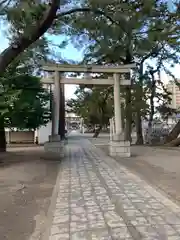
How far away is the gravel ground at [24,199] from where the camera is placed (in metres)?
5.09

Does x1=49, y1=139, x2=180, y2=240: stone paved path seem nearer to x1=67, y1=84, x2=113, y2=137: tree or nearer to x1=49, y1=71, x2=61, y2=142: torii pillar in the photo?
x1=49, y1=71, x2=61, y2=142: torii pillar

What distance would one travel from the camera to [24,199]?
721cm

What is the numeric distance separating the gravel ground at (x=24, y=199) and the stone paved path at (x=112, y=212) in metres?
0.29

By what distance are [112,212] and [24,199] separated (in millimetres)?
2227

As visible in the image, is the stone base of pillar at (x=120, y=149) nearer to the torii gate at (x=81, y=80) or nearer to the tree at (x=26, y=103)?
the torii gate at (x=81, y=80)

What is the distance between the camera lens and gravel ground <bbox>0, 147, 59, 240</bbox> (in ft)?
16.7

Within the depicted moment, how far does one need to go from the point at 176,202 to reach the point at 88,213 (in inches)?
73.1

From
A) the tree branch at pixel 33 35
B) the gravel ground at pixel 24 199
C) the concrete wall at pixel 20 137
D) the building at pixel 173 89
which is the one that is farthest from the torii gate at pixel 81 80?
the concrete wall at pixel 20 137

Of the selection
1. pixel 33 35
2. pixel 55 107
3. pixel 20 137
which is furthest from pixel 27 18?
pixel 20 137

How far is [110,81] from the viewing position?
17.7 metres

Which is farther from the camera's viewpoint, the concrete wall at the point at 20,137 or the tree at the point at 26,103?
the concrete wall at the point at 20,137

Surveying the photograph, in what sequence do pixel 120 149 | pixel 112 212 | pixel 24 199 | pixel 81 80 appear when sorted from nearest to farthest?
pixel 112 212 < pixel 24 199 < pixel 120 149 < pixel 81 80

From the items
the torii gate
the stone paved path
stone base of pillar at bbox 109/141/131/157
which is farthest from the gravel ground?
stone base of pillar at bbox 109/141/131/157

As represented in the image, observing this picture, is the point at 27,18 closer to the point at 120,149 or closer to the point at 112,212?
the point at 112,212
